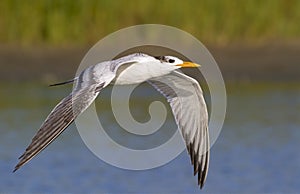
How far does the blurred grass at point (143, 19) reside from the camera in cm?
1891

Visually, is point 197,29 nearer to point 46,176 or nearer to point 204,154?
point 46,176

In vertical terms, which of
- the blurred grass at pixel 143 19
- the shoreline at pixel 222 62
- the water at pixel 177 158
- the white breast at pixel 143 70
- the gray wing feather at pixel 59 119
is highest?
the gray wing feather at pixel 59 119

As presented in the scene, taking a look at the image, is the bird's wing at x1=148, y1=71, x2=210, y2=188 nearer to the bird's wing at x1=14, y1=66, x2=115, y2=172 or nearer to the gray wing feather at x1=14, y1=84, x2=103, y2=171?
the bird's wing at x1=14, y1=66, x2=115, y2=172

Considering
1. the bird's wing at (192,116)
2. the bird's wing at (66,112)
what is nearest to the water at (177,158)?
the bird's wing at (192,116)

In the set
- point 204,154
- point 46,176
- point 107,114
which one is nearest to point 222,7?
point 107,114

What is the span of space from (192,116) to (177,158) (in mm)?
4540

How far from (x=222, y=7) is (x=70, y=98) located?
38.6 feet

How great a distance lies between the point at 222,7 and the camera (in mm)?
19688

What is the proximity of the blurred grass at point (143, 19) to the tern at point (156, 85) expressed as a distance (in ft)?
30.7

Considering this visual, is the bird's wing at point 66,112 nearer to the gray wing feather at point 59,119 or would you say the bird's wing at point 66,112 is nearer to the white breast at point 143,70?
the gray wing feather at point 59,119

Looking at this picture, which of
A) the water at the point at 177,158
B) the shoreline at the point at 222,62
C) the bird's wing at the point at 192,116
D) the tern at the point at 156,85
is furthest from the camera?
the shoreline at the point at 222,62

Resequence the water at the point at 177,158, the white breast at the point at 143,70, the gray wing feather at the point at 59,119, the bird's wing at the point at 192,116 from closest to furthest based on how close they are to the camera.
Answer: the gray wing feather at the point at 59,119, the white breast at the point at 143,70, the bird's wing at the point at 192,116, the water at the point at 177,158

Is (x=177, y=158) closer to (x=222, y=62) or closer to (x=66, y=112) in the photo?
(x=222, y=62)

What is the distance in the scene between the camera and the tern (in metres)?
7.78
